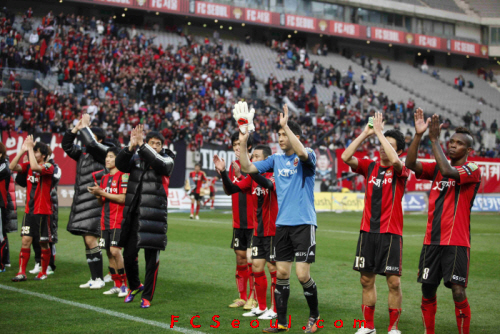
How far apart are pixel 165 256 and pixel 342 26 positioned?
46846 millimetres

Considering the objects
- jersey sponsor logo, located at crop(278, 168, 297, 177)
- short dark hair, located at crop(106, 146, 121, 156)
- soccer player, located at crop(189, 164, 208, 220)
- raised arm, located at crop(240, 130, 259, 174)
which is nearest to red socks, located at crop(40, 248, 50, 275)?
short dark hair, located at crop(106, 146, 121, 156)

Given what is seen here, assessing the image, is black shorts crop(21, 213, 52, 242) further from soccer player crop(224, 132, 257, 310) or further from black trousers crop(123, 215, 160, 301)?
soccer player crop(224, 132, 257, 310)

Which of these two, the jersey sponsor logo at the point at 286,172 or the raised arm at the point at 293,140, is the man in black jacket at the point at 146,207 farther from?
the raised arm at the point at 293,140

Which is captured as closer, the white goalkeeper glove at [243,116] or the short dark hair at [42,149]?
the white goalkeeper glove at [243,116]

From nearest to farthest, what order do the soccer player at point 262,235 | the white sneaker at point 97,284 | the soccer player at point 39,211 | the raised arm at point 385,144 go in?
the raised arm at point 385,144 → the soccer player at point 262,235 → the white sneaker at point 97,284 → the soccer player at point 39,211

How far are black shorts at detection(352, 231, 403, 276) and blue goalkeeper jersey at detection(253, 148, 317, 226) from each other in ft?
2.07

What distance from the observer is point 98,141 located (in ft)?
30.5

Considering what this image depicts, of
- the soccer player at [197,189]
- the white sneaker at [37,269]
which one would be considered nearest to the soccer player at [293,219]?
the white sneaker at [37,269]

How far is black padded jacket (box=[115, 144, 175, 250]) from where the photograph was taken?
7.70 metres

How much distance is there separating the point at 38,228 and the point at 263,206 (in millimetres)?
4591

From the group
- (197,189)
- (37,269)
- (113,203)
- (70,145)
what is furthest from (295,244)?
(197,189)

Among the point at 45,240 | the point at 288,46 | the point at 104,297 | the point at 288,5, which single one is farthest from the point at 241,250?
the point at 288,5

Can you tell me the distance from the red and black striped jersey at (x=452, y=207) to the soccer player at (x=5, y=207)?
716cm

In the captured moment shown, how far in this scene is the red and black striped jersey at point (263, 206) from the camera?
24.1 feet
